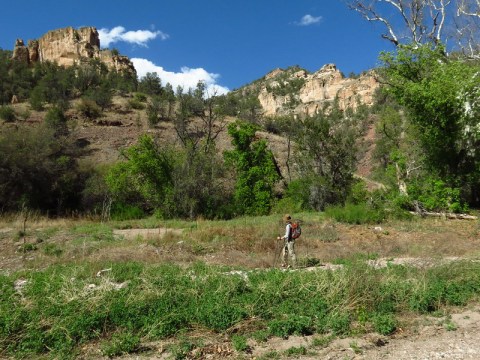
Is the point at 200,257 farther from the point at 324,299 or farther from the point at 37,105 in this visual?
the point at 37,105

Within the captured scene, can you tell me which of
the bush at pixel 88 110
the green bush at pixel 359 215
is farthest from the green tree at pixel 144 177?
the bush at pixel 88 110

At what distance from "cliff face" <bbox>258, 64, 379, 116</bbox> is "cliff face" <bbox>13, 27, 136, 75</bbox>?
38674 millimetres

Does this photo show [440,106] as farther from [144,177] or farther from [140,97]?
[140,97]

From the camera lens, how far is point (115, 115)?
4941 cm

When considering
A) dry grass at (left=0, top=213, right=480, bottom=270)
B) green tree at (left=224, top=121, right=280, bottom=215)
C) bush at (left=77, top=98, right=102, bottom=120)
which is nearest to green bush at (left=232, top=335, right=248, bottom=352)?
dry grass at (left=0, top=213, right=480, bottom=270)

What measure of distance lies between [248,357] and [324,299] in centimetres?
210

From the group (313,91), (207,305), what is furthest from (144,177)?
(313,91)

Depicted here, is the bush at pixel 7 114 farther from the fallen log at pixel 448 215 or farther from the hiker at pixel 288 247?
the hiker at pixel 288 247

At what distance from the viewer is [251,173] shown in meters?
27.6

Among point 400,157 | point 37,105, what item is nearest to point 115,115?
point 37,105

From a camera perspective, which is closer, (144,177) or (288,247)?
(288,247)

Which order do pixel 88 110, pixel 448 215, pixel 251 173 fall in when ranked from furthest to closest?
pixel 88 110 < pixel 251 173 < pixel 448 215

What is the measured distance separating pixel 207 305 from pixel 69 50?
9217 centimetres

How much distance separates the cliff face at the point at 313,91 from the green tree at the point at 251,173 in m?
74.2
